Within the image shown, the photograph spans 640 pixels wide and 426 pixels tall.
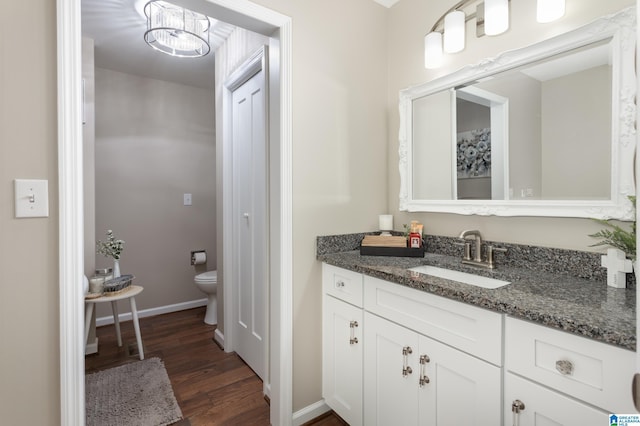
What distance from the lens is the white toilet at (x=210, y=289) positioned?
3004 mm

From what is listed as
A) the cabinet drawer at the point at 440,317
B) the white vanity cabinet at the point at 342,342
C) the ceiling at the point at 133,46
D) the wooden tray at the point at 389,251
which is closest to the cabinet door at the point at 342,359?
the white vanity cabinet at the point at 342,342

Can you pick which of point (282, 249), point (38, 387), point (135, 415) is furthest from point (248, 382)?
point (38, 387)

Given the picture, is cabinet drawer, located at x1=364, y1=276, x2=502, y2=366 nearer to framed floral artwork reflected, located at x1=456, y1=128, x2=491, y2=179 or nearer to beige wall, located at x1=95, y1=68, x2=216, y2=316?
framed floral artwork reflected, located at x1=456, y1=128, x2=491, y2=179

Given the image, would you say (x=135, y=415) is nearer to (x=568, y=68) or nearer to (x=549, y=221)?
(x=549, y=221)

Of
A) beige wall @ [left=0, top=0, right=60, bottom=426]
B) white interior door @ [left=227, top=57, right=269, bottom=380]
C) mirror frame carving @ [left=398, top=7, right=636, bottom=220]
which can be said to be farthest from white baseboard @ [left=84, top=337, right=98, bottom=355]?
mirror frame carving @ [left=398, top=7, right=636, bottom=220]

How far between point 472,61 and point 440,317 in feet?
4.22

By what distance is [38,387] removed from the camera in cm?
105

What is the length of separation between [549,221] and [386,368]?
94 centimetres

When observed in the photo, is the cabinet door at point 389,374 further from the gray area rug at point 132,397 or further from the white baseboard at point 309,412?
the gray area rug at point 132,397

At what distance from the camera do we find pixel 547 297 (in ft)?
3.20

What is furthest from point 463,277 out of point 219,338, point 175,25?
point 175,25

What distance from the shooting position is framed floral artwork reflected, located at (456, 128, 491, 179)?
1.56 meters

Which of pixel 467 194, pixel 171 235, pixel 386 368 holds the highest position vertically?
pixel 467 194

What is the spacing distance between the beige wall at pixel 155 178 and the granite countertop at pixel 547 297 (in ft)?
8.59
